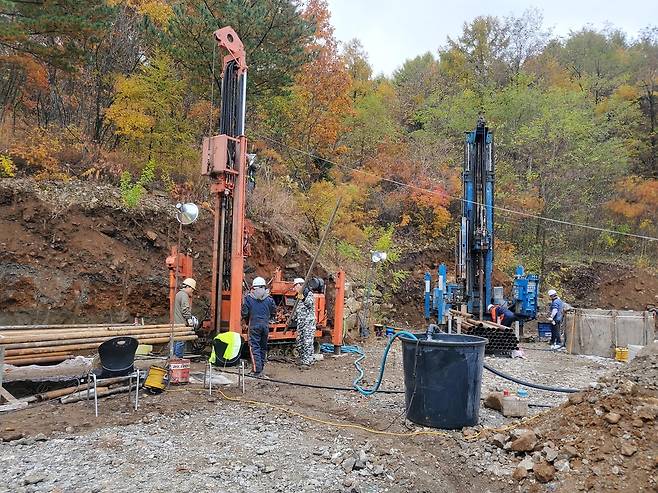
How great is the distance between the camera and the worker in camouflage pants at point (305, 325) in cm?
948

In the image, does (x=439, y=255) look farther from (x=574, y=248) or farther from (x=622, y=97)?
(x=622, y=97)

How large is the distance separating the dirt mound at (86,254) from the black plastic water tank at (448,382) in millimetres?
6852

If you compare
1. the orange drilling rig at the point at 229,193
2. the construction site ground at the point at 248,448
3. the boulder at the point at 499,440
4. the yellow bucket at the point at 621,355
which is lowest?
the yellow bucket at the point at 621,355

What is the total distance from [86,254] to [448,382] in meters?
8.46

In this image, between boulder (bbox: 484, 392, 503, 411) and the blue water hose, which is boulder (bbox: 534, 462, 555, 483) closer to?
the blue water hose

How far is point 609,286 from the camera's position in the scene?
69.9 feet

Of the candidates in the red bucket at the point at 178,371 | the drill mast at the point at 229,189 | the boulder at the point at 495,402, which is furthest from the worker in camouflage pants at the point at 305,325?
the boulder at the point at 495,402

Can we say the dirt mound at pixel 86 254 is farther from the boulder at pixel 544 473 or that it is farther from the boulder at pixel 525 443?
the boulder at pixel 544 473

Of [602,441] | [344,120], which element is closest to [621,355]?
[602,441]

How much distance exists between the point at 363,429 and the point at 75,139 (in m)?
12.4

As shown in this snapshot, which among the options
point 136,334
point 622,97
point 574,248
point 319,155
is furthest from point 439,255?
point 622,97

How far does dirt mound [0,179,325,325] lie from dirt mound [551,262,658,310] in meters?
15.2

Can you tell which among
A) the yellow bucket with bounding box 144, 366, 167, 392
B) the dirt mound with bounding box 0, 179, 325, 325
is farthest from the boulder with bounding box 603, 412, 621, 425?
the dirt mound with bounding box 0, 179, 325, 325

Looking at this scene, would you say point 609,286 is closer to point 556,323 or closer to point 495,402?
point 556,323
